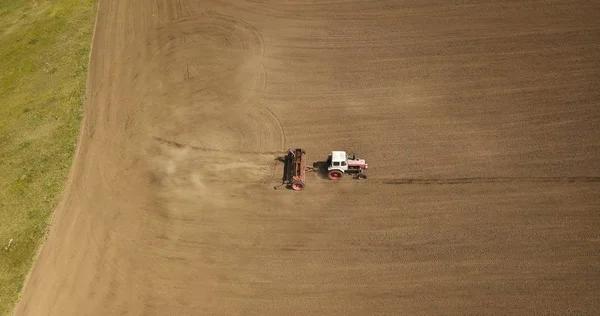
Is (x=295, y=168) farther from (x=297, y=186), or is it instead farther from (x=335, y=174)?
(x=335, y=174)

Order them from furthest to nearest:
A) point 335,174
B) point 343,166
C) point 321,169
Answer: point 321,169 < point 335,174 < point 343,166

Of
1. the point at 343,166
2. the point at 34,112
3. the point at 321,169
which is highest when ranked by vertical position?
the point at 34,112

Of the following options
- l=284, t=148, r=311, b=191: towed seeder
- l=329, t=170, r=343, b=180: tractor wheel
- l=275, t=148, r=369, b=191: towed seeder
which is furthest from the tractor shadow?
l=284, t=148, r=311, b=191: towed seeder

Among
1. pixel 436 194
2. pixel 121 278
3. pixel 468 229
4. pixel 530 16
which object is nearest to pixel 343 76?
pixel 436 194

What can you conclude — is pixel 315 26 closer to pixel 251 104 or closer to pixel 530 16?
pixel 251 104

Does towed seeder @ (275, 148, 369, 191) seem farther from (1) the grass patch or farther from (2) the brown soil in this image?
(1) the grass patch

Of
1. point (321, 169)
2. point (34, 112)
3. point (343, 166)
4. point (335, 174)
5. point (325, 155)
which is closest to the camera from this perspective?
point (343, 166)

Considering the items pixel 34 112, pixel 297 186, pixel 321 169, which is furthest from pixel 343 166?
pixel 34 112

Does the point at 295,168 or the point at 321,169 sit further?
the point at 321,169
